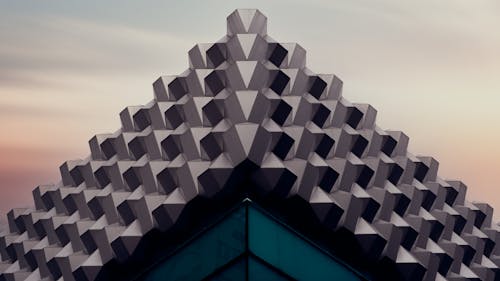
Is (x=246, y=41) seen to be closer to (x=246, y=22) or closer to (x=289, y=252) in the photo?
(x=246, y=22)

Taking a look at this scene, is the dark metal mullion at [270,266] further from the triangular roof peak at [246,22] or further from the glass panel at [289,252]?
the triangular roof peak at [246,22]

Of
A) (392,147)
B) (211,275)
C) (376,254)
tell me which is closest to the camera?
(211,275)

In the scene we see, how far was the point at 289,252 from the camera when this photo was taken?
72.6 ft

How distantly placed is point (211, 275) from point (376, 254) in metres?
8.71

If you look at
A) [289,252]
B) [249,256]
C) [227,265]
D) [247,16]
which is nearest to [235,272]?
[227,265]

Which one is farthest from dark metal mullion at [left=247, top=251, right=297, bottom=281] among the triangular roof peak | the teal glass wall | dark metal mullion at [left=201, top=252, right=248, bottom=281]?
the triangular roof peak

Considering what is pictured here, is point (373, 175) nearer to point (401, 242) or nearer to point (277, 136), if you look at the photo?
point (401, 242)

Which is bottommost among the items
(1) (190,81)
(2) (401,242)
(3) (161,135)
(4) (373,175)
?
(2) (401,242)

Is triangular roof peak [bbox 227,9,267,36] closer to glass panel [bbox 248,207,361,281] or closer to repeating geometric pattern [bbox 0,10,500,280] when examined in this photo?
repeating geometric pattern [bbox 0,10,500,280]

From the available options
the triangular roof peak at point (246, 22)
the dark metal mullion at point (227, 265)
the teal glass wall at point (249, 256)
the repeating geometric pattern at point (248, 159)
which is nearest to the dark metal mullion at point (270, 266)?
the teal glass wall at point (249, 256)

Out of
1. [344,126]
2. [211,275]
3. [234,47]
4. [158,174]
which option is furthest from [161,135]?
[211,275]

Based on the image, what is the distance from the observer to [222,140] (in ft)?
87.0

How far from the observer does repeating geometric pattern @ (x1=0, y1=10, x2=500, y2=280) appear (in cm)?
2661

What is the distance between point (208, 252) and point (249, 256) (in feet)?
5.64
